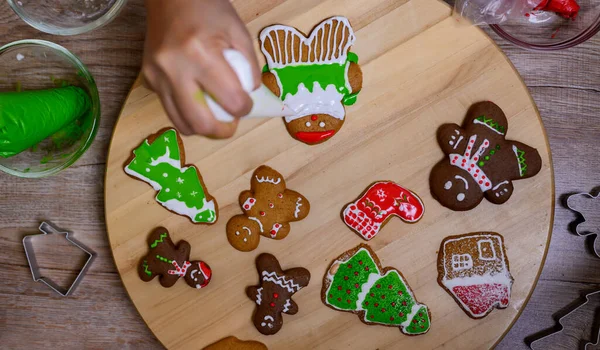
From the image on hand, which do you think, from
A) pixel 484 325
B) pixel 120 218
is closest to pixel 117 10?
pixel 120 218

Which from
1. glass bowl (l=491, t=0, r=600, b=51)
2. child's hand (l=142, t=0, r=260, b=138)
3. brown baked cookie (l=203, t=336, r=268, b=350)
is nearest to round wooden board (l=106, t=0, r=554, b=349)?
brown baked cookie (l=203, t=336, r=268, b=350)

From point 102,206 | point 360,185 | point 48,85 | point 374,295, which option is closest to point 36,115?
point 48,85

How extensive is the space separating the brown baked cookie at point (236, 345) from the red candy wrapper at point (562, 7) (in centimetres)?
89

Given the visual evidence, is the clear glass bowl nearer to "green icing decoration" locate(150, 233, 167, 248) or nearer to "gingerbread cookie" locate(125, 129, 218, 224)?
"gingerbread cookie" locate(125, 129, 218, 224)

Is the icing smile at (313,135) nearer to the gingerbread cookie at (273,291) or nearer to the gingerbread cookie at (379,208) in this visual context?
the gingerbread cookie at (379,208)

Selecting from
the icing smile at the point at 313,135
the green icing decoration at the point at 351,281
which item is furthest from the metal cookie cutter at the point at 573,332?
the icing smile at the point at 313,135

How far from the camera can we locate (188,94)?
645 mm

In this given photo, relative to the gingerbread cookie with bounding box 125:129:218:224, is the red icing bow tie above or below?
below

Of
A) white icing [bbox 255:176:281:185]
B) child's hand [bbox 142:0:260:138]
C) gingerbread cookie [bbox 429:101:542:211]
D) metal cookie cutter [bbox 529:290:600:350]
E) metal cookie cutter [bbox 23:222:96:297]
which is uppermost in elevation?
child's hand [bbox 142:0:260:138]

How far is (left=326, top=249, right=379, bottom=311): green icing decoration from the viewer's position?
1062 mm

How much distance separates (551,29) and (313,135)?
1.82 feet

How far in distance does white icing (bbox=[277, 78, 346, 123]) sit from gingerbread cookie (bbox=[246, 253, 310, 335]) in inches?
11.8

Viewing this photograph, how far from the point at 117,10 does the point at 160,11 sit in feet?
1.62

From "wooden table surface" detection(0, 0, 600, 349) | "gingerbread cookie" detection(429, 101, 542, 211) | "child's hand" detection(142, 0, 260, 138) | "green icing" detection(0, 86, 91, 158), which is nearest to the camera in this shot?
"child's hand" detection(142, 0, 260, 138)
